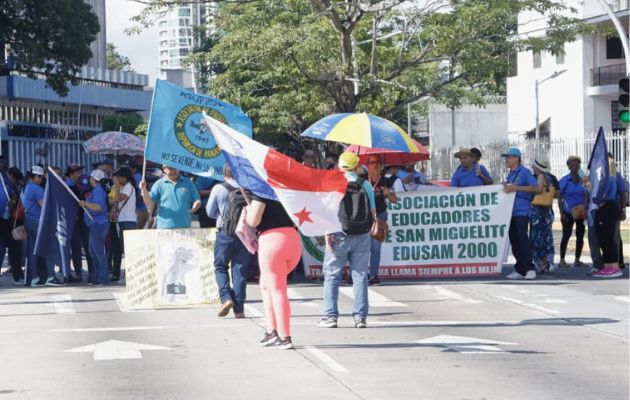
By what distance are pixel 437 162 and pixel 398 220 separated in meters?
21.4

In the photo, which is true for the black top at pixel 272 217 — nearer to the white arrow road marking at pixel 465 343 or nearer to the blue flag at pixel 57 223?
the white arrow road marking at pixel 465 343

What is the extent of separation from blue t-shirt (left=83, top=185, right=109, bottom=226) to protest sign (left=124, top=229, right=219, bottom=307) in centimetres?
365

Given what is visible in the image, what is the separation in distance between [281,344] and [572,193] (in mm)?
10259

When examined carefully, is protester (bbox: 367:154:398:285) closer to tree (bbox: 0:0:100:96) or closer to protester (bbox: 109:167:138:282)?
protester (bbox: 109:167:138:282)

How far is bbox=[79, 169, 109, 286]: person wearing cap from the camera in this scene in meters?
18.4

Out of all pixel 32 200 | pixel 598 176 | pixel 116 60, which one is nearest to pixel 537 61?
pixel 598 176

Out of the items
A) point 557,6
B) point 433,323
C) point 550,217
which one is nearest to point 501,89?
point 557,6

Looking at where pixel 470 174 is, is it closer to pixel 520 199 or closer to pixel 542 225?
pixel 520 199

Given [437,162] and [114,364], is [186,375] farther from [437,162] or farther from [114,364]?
[437,162]

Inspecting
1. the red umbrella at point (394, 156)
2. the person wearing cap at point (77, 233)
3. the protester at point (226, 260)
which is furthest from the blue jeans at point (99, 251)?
the protester at point (226, 260)

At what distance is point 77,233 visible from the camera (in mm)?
19625

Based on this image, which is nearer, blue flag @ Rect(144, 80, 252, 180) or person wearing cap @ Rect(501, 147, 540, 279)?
blue flag @ Rect(144, 80, 252, 180)

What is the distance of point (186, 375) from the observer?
981cm

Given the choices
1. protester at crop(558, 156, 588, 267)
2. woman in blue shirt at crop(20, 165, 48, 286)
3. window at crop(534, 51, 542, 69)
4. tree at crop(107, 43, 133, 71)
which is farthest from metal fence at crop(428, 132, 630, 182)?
tree at crop(107, 43, 133, 71)
